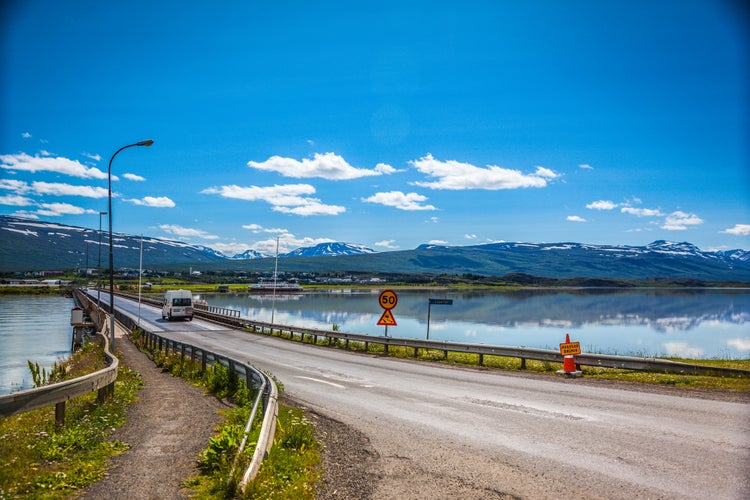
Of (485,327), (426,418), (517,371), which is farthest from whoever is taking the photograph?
(485,327)

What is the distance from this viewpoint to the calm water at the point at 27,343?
28344 millimetres

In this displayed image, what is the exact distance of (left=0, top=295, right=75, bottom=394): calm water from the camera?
93.0ft

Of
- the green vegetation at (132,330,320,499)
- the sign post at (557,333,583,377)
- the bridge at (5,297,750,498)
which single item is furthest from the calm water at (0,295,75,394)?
the sign post at (557,333,583,377)

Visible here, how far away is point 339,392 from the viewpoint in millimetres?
14547

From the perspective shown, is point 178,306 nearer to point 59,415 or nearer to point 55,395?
point 59,415

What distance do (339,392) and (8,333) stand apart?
1917 inches

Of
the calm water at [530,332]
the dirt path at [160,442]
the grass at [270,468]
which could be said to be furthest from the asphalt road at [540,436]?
the calm water at [530,332]

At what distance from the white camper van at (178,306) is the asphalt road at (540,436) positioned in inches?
1640

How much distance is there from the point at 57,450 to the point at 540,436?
25.2ft

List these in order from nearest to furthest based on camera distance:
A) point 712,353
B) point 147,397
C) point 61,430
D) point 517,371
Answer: point 61,430
point 147,397
point 517,371
point 712,353

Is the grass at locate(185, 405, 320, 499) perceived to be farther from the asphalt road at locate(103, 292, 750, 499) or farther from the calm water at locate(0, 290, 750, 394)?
the calm water at locate(0, 290, 750, 394)

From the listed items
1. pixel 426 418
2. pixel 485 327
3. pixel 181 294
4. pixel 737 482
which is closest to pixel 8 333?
pixel 181 294

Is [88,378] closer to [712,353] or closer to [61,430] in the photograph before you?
[61,430]

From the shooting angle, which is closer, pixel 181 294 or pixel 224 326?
pixel 224 326
